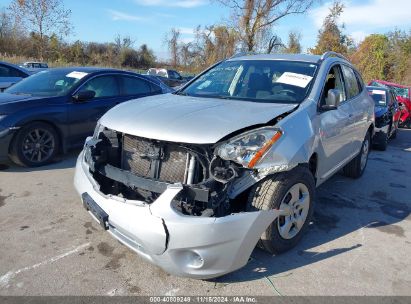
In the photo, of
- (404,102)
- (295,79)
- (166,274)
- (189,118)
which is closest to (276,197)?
(189,118)

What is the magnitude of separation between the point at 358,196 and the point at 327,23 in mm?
28192

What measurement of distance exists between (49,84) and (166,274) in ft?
15.1

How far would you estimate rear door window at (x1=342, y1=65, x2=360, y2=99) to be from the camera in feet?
16.6

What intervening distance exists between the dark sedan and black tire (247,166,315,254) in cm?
561

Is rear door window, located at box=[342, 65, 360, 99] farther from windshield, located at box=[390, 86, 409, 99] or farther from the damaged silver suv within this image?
windshield, located at box=[390, 86, 409, 99]

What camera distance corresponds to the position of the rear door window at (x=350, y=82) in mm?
5074

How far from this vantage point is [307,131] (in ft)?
11.4

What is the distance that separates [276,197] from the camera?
302 centimetres

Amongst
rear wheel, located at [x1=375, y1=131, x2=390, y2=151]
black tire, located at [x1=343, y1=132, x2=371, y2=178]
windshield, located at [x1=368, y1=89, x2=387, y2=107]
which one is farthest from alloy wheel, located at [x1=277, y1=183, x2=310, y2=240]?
windshield, located at [x1=368, y1=89, x2=387, y2=107]

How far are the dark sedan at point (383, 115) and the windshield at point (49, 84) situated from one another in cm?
607

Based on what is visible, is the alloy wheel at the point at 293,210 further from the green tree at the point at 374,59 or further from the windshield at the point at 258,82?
the green tree at the point at 374,59

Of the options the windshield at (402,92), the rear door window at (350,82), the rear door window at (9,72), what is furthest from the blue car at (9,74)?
the windshield at (402,92)

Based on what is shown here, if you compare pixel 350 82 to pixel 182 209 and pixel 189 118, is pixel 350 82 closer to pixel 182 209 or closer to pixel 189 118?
pixel 189 118

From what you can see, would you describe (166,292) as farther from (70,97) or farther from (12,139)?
(70,97)
